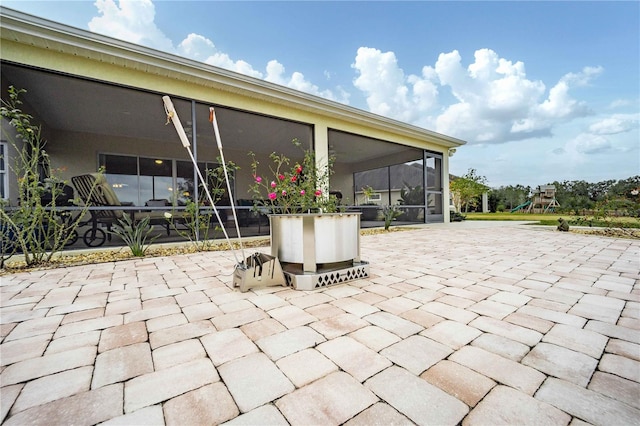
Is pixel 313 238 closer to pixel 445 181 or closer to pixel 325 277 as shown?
pixel 325 277

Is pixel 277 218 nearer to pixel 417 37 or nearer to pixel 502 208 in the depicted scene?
pixel 417 37

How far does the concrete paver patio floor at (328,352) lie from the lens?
2.91ft

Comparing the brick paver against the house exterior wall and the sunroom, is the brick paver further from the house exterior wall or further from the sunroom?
the house exterior wall

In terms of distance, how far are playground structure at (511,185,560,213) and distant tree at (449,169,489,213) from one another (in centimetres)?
293

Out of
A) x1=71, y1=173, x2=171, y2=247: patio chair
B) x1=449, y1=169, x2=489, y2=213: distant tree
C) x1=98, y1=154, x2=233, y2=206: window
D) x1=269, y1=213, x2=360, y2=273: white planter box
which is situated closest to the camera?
x1=269, y1=213, x2=360, y2=273: white planter box

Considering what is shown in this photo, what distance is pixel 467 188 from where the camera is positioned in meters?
15.6

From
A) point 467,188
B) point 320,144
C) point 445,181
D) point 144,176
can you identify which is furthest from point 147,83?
point 467,188

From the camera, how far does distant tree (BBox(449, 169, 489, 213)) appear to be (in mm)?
15242

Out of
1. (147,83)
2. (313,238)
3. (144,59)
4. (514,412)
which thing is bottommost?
(514,412)

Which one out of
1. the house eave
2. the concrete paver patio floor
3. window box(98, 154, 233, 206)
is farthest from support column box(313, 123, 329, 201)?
the concrete paver patio floor

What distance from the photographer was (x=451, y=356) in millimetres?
1188

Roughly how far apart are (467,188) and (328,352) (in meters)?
16.9

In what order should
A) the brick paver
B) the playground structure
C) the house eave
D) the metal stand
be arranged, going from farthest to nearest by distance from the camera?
the playground structure → the house eave → the metal stand → the brick paver

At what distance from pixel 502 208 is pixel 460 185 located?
6659 millimetres
